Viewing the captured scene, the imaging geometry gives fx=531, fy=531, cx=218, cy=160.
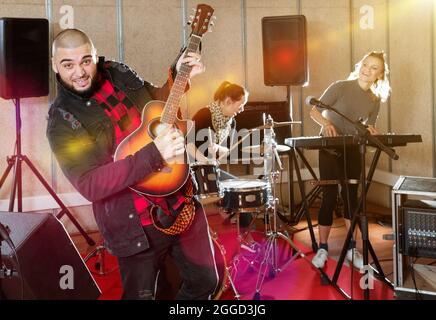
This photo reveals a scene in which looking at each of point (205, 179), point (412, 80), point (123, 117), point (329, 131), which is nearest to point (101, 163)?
point (123, 117)

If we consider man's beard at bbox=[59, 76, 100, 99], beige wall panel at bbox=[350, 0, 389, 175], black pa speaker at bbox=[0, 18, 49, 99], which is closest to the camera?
man's beard at bbox=[59, 76, 100, 99]

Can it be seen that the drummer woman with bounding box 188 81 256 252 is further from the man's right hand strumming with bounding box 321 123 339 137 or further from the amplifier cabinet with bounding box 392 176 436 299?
the amplifier cabinet with bounding box 392 176 436 299

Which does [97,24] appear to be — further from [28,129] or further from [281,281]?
[281,281]

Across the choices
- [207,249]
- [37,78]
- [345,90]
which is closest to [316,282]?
[345,90]

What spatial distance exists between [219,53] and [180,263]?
13.4ft

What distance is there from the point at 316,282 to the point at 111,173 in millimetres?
2252

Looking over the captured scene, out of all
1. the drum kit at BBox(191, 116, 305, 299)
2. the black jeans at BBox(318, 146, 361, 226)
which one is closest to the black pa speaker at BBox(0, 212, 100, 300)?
the drum kit at BBox(191, 116, 305, 299)

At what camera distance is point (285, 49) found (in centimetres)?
559

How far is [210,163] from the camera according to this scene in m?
3.43

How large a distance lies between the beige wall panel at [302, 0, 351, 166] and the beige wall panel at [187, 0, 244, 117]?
916 mm

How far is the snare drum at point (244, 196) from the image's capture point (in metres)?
3.61

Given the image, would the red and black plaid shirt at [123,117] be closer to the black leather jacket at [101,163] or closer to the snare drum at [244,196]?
the black leather jacket at [101,163]

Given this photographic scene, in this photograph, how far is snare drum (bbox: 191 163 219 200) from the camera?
11.2ft
